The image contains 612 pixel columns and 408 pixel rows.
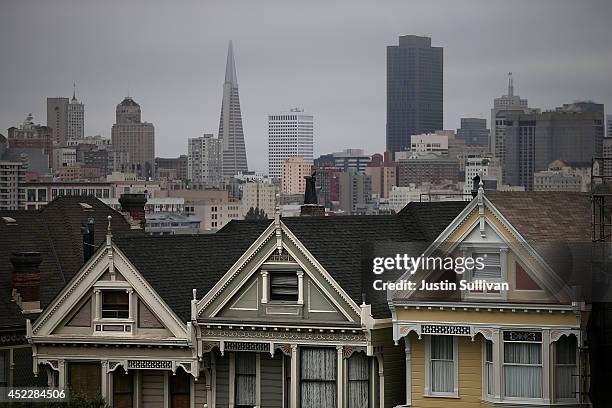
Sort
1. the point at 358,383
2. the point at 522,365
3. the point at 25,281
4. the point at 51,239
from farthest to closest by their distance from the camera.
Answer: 1. the point at 51,239
2. the point at 25,281
3. the point at 358,383
4. the point at 522,365

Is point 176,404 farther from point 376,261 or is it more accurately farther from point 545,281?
point 545,281

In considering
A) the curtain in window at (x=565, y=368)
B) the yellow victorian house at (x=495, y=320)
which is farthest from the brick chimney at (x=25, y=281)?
the curtain in window at (x=565, y=368)

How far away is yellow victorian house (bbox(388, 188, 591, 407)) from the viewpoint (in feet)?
94.8

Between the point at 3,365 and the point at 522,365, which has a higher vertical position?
the point at 522,365

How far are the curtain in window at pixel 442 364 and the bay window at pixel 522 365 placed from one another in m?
0.99

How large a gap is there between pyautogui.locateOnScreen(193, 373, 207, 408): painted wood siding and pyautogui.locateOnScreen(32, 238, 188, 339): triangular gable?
1.16 meters

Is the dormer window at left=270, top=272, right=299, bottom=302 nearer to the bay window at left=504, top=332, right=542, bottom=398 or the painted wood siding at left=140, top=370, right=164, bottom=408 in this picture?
the painted wood siding at left=140, top=370, right=164, bottom=408

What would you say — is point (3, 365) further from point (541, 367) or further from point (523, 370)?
point (541, 367)

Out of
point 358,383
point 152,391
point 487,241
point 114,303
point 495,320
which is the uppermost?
point 487,241

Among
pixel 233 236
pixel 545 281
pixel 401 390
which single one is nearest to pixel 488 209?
pixel 545 281

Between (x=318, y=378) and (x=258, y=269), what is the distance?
209 centimetres

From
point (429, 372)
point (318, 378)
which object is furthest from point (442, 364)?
point (318, 378)

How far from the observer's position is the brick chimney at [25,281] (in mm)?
34438

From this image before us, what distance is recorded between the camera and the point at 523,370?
29.3 meters
